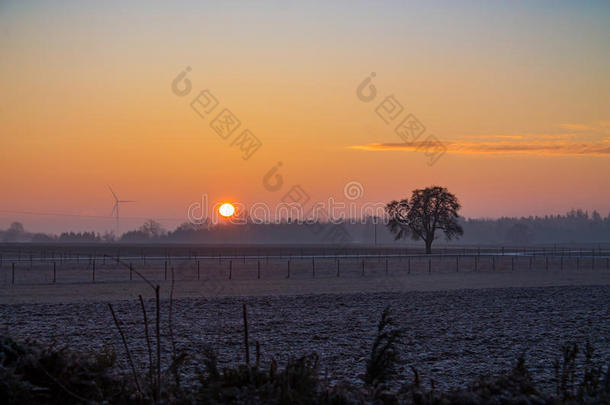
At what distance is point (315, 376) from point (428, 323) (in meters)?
17.0

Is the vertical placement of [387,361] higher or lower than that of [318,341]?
higher

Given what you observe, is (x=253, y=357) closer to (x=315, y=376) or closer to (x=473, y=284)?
(x=315, y=376)

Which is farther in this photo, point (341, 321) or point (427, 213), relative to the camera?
point (427, 213)

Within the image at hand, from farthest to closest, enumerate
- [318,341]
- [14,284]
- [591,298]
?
[14,284]
[591,298]
[318,341]

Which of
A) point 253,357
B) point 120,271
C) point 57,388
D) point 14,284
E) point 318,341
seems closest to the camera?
point 57,388

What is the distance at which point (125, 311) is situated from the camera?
28016 millimetres

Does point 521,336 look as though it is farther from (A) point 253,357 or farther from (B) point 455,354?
(A) point 253,357

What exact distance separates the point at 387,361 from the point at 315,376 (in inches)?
42.8

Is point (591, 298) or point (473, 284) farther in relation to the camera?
point (473, 284)

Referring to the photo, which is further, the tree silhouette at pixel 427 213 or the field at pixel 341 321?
the tree silhouette at pixel 427 213

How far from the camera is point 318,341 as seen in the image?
64.2ft

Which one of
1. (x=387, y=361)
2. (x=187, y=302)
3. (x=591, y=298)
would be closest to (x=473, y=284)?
(x=591, y=298)

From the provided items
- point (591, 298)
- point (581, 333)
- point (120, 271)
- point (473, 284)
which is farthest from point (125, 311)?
point (120, 271)

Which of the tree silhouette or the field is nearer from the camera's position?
the field
